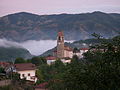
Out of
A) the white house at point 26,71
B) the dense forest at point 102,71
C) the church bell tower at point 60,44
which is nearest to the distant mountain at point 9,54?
the church bell tower at point 60,44

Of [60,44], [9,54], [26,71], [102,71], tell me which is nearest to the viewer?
[102,71]

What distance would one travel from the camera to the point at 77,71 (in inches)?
430

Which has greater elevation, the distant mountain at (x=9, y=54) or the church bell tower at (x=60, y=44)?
the church bell tower at (x=60, y=44)

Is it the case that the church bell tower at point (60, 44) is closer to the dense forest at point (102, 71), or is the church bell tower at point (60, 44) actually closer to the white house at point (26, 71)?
the white house at point (26, 71)

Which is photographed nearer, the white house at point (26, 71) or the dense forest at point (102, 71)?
the dense forest at point (102, 71)

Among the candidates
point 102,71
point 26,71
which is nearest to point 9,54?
point 26,71

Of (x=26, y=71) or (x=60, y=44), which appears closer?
(x=26, y=71)

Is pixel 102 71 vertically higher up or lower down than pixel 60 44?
higher up

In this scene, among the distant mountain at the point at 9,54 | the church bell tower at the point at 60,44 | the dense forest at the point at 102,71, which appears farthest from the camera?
the distant mountain at the point at 9,54

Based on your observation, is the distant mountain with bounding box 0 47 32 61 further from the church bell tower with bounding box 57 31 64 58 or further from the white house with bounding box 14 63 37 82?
the white house with bounding box 14 63 37 82

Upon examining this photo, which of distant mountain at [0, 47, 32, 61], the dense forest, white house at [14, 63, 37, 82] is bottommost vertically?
distant mountain at [0, 47, 32, 61]

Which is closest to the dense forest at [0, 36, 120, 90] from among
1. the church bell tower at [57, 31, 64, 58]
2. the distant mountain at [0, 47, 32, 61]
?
the church bell tower at [57, 31, 64, 58]

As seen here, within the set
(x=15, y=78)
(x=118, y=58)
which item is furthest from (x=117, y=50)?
(x=15, y=78)

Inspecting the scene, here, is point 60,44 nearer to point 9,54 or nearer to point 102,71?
point 9,54
